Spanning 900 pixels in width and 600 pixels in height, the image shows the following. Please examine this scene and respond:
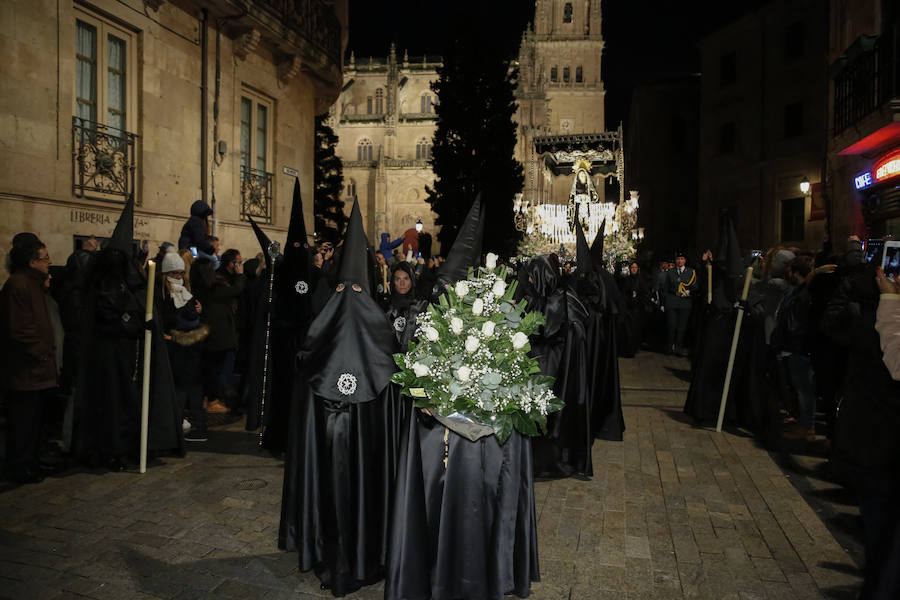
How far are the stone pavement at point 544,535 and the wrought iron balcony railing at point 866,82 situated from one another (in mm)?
9846

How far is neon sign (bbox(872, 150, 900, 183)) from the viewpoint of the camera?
494 inches

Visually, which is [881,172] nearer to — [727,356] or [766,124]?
[727,356]

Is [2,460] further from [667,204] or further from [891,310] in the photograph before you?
[667,204]

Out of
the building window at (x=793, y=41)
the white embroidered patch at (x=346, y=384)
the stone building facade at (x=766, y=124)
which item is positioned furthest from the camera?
the building window at (x=793, y=41)

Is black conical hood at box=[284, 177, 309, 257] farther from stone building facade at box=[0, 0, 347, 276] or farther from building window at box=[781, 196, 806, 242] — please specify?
building window at box=[781, 196, 806, 242]

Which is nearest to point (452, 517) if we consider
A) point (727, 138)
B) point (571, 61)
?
point (727, 138)

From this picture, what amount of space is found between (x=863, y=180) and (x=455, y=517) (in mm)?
15383

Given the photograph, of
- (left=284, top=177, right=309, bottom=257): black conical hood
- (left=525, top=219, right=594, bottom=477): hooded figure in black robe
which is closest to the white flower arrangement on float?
(left=525, top=219, right=594, bottom=477): hooded figure in black robe

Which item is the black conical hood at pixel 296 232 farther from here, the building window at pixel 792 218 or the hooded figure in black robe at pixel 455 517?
the building window at pixel 792 218

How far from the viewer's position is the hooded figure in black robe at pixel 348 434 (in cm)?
369

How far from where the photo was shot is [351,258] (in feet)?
12.3

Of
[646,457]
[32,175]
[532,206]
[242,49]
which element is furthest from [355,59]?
[646,457]

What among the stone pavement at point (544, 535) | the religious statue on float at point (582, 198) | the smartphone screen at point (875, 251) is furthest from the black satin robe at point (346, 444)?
the religious statue on float at point (582, 198)

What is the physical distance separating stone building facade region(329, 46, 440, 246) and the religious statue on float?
133ft
